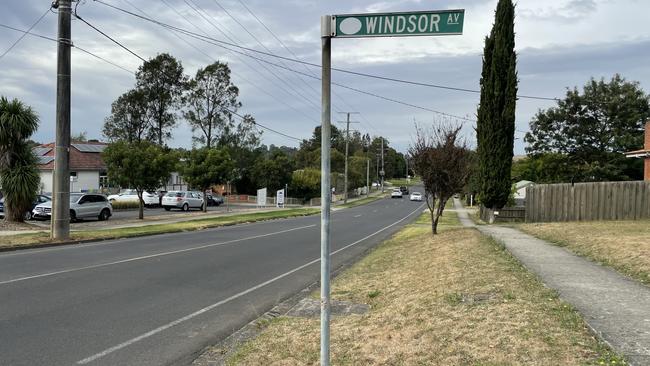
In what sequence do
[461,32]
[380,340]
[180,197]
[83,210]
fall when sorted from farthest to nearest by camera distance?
[180,197] → [83,210] → [380,340] → [461,32]

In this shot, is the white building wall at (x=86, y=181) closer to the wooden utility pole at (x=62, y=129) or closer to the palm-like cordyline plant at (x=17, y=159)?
the palm-like cordyline plant at (x=17, y=159)

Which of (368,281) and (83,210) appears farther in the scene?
(83,210)

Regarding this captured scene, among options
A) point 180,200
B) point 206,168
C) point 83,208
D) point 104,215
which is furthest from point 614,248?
point 206,168

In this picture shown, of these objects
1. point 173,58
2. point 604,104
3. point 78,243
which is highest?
point 173,58

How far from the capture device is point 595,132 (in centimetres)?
4638

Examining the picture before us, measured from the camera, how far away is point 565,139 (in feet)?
156

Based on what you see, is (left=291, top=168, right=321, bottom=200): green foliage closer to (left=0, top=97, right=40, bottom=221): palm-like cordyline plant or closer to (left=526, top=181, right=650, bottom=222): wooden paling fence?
(left=526, top=181, right=650, bottom=222): wooden paling fence

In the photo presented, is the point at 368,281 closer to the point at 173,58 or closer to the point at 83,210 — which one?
the point at 83,210

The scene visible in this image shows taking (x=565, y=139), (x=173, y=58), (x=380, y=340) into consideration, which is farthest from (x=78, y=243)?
(x=173, y=58)

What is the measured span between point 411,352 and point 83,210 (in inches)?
1073

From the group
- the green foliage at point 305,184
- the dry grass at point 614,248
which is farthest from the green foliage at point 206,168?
the dry grass at point 614,248

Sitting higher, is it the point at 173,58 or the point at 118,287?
the point at 173,58

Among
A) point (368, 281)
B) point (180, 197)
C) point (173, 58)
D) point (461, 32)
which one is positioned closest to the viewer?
point (461, 32)

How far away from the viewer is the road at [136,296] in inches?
239
